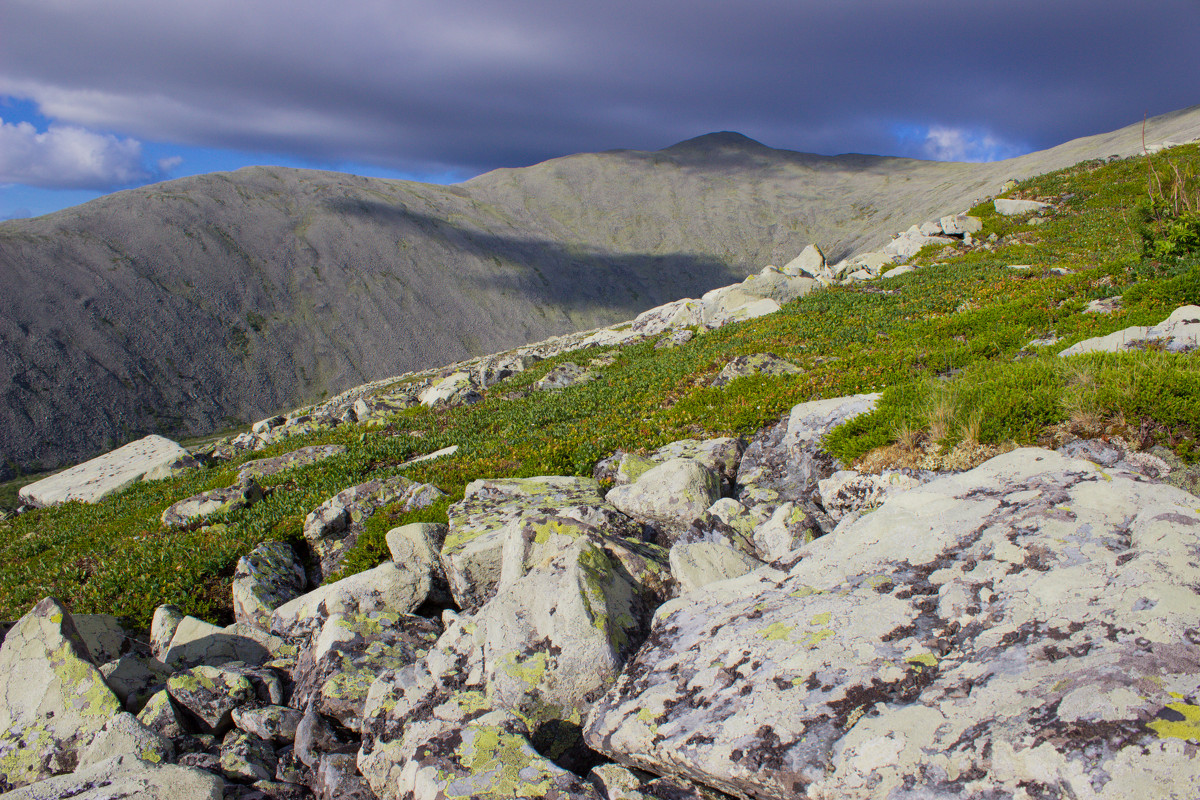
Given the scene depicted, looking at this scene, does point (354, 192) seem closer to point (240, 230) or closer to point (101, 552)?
point (240, 230)

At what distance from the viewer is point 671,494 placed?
344 inches

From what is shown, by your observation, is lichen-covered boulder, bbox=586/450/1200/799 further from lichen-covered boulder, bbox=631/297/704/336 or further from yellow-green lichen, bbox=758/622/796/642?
lichen-covered boulder, bbox=631/297/704/336

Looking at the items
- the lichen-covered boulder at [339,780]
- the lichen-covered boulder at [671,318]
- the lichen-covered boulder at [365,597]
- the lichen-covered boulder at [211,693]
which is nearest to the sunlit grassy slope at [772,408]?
the lichen-covered boulder at [365,597]

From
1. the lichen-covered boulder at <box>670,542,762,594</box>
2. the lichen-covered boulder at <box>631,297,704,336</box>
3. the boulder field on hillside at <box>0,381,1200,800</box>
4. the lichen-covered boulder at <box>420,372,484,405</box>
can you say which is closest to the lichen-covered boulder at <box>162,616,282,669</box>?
the boulder field on hillside at <box>0,381,1200,800</box>

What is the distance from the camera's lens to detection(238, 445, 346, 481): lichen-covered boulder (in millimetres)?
17766

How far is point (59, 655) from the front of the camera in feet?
20.0

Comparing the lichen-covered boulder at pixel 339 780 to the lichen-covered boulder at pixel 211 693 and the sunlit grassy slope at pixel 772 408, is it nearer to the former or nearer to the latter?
the lichen-covered boulder at pixel 211 693

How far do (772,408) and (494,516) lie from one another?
6.88 meters

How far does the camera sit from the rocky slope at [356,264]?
67.4 metres

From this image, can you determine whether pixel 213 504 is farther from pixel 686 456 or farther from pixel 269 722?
pixel 686 456

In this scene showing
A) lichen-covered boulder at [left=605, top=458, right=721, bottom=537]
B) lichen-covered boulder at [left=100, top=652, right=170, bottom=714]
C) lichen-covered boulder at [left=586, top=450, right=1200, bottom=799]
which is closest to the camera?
lichen-covered boulder at [left=586, top=450, right=1200, bottom=799]

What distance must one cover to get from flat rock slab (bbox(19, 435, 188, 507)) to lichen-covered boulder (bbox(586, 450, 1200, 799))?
1062 inches

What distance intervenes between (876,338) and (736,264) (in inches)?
4082

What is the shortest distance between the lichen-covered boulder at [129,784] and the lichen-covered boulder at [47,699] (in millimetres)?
1128
